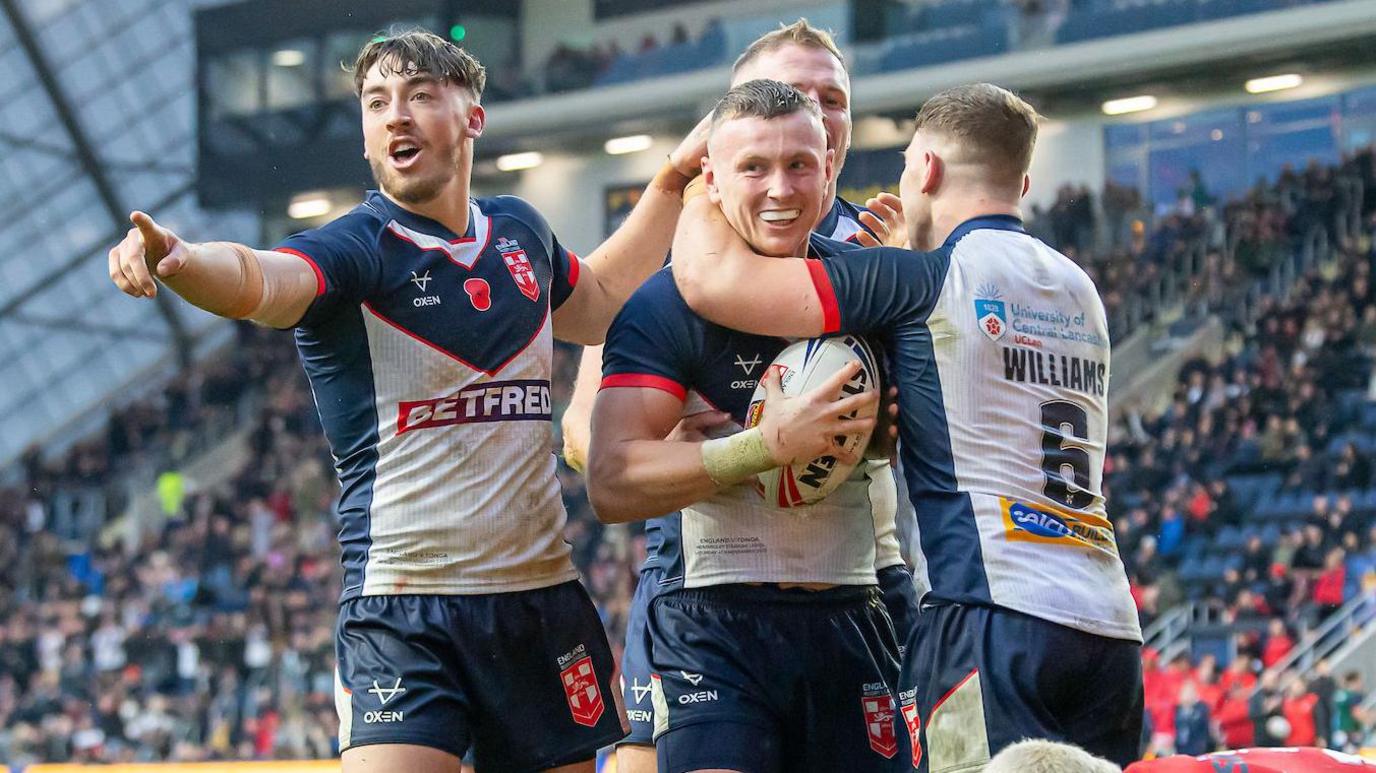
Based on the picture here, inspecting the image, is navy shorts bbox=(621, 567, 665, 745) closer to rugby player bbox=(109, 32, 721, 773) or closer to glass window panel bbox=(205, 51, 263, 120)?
rugby player bbox=(109, 32, 721, 773)

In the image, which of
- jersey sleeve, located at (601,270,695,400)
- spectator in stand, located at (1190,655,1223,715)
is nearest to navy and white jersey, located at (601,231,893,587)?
jersey sleeve, located at (601,270,695,400)

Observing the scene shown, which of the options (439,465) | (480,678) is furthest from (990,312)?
(480,678)

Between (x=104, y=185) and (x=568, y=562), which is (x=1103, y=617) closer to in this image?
(x=568, y=562)

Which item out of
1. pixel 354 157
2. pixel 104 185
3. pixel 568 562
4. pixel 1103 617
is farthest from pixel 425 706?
pixel 104 185

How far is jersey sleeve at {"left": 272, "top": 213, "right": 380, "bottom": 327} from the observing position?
178 inches

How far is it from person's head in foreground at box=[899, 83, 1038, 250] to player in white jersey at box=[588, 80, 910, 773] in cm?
30

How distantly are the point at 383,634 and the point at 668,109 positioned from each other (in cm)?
2692

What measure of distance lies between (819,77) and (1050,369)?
1.46m

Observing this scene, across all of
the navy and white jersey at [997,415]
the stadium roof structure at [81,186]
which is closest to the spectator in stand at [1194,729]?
the navy and white jersey at [997,415]

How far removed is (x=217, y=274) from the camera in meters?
4.13

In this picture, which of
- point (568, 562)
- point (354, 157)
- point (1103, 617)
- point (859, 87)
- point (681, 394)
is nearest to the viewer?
point (1103, 617)

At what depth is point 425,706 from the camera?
454 cm

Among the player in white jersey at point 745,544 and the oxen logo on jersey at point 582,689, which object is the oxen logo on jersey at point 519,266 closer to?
the player in white jersey at point 745,544

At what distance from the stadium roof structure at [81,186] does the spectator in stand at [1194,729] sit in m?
30.5
